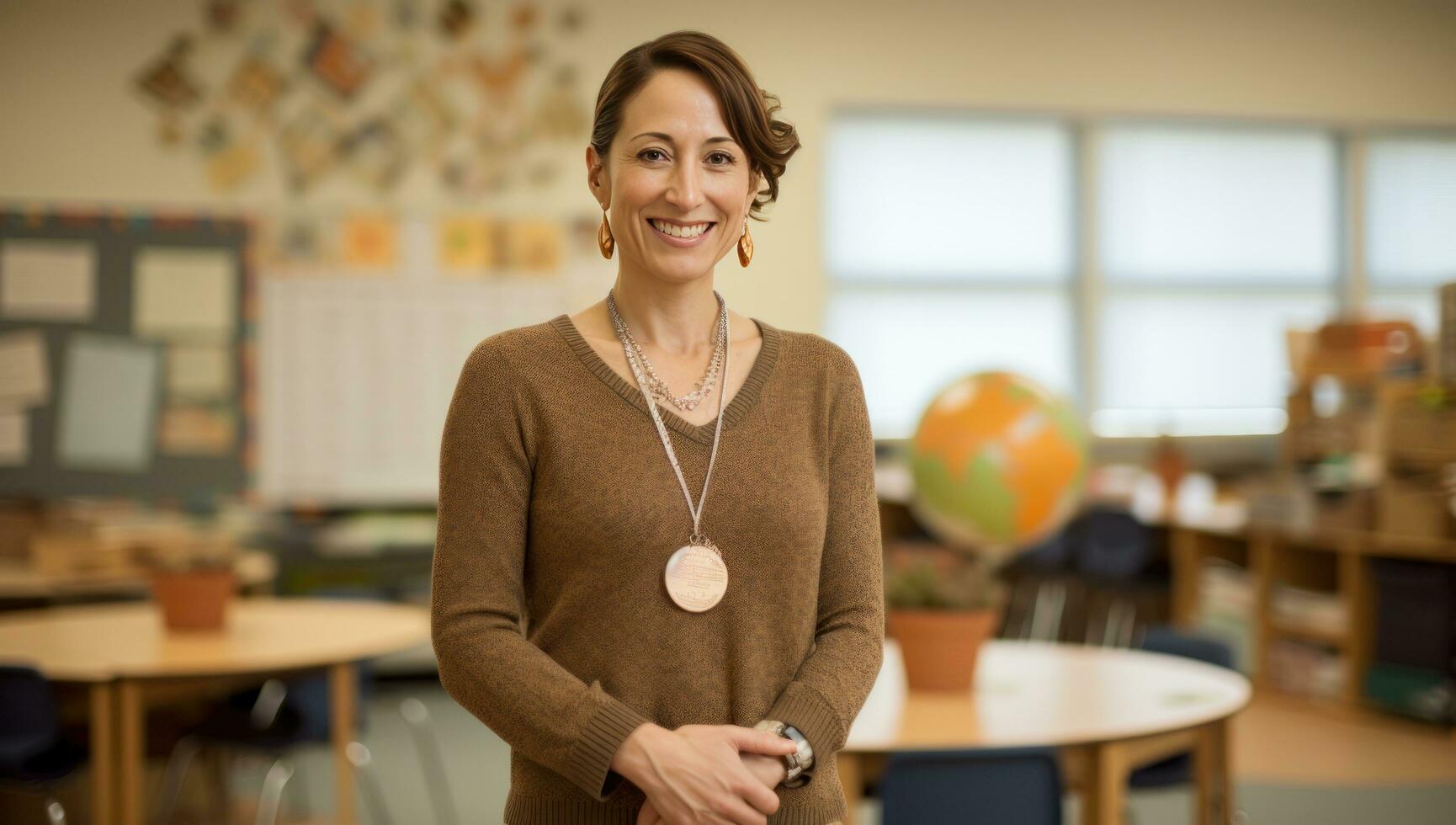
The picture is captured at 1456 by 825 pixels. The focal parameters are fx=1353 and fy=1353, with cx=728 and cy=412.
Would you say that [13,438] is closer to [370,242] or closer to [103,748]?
[370,242]

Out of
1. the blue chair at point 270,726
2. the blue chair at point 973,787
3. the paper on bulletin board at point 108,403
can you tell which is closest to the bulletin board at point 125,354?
the paper on bulletin board at point 108,403

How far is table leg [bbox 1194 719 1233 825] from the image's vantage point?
270 centimetres

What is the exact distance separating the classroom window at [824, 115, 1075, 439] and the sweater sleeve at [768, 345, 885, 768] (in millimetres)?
5621

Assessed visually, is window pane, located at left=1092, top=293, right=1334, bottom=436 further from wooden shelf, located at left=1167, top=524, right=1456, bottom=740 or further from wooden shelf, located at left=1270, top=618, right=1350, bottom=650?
wooden shelf, located at left=1270, top=618, right=1350, bottom=650

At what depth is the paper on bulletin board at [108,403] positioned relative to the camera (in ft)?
19.3

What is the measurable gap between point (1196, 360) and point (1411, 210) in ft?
5.00

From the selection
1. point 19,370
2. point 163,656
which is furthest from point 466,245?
point 163,656

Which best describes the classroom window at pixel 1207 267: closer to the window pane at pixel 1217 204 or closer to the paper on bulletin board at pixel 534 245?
the window pane at pixel 1217 204

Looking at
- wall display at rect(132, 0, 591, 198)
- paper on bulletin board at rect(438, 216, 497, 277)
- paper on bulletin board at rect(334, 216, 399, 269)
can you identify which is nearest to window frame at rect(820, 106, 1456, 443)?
wall display at rect(132, 0, 591, 198)

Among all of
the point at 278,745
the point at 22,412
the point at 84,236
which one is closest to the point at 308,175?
the point at 84,236

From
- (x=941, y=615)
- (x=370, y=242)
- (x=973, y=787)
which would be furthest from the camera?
(x=370, y=242)

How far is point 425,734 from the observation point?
16.5 feet

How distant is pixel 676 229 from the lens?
4.12 feet

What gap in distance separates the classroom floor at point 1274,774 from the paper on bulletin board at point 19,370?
211cm
